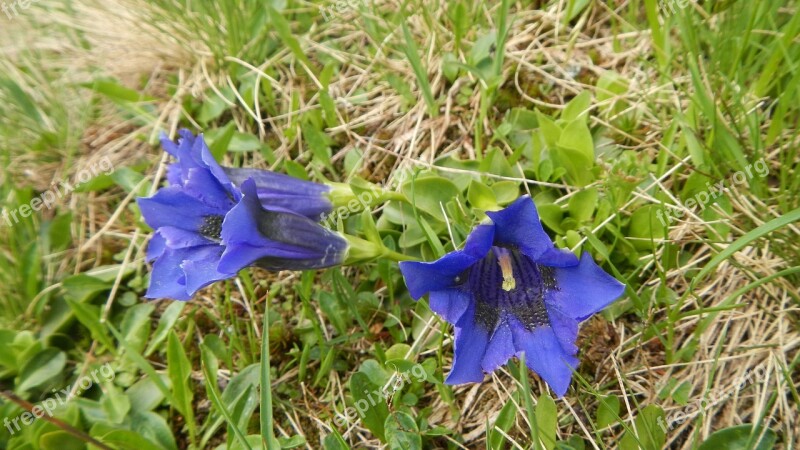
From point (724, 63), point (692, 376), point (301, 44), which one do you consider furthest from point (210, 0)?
point (692, 376)

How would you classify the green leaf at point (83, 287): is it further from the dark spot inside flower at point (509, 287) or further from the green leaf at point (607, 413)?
the green leaf at point (607, 413)

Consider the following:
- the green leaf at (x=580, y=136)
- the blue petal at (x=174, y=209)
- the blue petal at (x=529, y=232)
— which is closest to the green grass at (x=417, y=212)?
the green leaf at (x=580, y=136)

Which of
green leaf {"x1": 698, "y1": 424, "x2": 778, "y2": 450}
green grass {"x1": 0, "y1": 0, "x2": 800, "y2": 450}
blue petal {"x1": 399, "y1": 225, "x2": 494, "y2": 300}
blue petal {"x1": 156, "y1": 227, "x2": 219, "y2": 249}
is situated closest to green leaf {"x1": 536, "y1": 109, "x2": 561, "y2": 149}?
green grass {"x1": 0, "y1": 0, "x2": 800, "y2": 450}

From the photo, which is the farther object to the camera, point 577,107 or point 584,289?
point 577,107

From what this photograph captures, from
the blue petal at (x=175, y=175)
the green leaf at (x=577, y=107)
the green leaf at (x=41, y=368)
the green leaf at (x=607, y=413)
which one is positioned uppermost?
the green leaf at (x=577, y=107)

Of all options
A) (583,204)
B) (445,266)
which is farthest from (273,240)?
(583,204)

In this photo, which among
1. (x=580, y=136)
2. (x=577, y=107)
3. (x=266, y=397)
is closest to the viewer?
(x=266, y=397)

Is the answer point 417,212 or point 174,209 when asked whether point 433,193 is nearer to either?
point 417,212

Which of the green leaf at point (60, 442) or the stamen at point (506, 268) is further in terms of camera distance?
the green leaf at point (60, 442)
